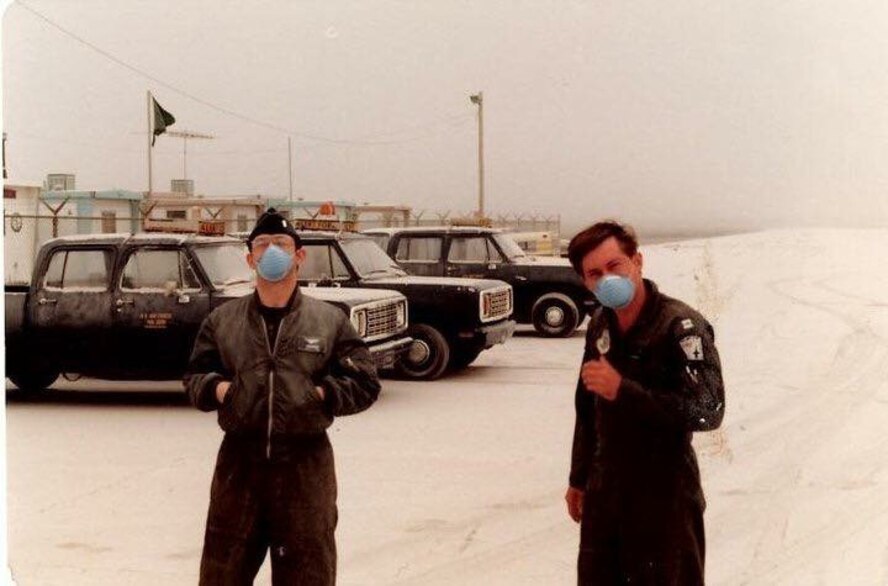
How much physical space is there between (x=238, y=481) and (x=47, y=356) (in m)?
7.77

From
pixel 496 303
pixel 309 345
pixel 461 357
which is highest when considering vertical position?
pixel 309 345

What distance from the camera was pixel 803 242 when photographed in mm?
58156

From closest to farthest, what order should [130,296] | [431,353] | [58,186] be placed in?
[130,296] < [431,353] < [58,186]

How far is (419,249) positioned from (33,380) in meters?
5.69

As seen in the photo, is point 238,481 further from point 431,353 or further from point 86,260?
point 431,353

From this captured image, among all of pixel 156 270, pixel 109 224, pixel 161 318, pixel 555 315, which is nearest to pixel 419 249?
pixel 555 315

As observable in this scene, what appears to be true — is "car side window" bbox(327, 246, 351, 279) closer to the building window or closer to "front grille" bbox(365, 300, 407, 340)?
"front grille" bbox(365, 300, 407, 340)

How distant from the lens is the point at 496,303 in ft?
43.5

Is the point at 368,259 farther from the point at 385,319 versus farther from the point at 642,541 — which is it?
the point at 642,541

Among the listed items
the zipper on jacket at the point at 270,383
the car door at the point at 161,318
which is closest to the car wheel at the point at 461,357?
the car door at the point at 161,318

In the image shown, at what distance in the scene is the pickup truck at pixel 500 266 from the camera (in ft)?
50.7

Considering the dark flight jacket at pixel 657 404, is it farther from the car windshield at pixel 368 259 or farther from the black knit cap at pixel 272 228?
the car windshield at pixel 368 259

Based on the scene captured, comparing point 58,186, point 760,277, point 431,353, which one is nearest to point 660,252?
point 760,277

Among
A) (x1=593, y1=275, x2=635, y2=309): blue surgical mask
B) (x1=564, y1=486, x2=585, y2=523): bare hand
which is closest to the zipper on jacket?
(x1=564, y1=486, x2=585, y2=523): bare hand
